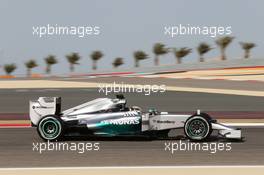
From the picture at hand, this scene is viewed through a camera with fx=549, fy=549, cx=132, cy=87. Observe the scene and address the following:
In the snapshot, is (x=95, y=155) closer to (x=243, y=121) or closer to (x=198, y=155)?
(x=198, y=155)

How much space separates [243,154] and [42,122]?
14.5 feet

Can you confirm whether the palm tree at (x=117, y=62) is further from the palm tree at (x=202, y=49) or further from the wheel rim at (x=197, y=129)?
the wheel rim at (x=197, y=129)

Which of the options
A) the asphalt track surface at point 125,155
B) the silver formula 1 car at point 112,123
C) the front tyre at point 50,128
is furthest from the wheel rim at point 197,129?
the front tyre at point 50,128

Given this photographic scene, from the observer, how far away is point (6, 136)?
43.8 ft

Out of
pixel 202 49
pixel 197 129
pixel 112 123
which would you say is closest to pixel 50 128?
pixel 112 123

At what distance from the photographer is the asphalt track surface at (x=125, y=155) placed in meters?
9.70

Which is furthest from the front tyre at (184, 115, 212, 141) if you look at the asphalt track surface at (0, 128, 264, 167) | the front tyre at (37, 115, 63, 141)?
the front tyre at (37, 115, 63, 141)

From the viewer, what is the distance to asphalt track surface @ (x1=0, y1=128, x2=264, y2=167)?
970 centimetres

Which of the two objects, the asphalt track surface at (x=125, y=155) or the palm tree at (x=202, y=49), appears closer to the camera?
the asphalt track surface at (x=125, y=155)

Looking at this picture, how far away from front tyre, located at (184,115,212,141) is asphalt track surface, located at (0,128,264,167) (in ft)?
0.91

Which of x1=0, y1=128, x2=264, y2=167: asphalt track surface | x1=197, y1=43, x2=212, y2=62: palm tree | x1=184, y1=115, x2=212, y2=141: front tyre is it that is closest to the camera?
x1=0, y1=128, x2=264, y2=167: asphalt track surface

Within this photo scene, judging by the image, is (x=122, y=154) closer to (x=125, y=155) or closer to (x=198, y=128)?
(x=125, y=155)

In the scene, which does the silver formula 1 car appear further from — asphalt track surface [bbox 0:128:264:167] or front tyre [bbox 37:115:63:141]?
asphalt track surface [bbox 0:128:264:167]

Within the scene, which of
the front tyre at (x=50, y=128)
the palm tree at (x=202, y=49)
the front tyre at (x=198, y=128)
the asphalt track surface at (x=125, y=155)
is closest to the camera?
the asphalt track surface at (x=125, y=155)
